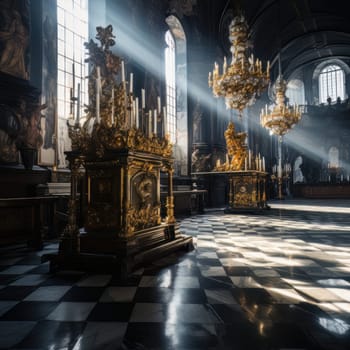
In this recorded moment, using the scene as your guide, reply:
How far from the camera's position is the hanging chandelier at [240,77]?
993 cm

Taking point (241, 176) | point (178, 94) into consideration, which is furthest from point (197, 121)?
point (241, 176)

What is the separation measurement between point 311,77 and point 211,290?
36.3m

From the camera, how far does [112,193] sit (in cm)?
372

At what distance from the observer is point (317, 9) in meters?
21.4

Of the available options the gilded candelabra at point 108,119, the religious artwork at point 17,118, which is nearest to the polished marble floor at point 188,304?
the gilded candelabra at point 108,119

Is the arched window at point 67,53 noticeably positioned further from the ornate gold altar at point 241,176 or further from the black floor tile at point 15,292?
the black floor tile at point 15,292

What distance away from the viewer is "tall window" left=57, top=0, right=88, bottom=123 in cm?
830

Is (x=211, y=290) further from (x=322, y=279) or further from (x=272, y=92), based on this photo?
(x=272, y=92)

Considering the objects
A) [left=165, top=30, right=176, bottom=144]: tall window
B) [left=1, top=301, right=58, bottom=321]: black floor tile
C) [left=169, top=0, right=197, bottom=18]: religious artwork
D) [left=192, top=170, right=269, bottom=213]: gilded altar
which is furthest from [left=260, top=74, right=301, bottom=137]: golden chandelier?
[left=1, top=301, right=58, bottom=321]: black floor tile

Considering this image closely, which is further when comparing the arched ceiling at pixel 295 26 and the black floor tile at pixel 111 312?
the arched ceiling at pixel 295 26

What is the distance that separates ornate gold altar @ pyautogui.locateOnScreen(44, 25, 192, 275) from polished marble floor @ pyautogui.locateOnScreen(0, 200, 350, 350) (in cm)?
21

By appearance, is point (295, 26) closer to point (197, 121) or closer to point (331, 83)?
point (331, 83)

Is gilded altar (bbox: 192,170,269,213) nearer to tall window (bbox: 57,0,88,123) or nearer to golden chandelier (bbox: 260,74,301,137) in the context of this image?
golden chandelier (bbox: 260,74,301,137)

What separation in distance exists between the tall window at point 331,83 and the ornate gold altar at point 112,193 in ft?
116
